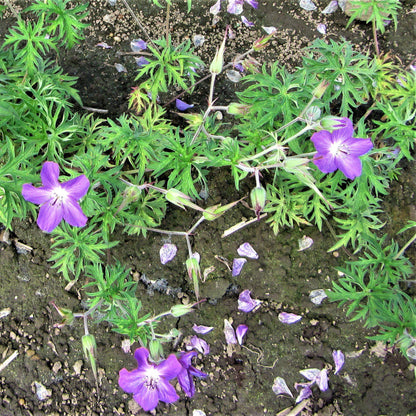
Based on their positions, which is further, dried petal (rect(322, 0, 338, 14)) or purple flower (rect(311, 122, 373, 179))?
dried petal (rect(322, 0, 338, 14))

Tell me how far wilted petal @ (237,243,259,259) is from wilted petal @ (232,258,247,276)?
0.04m

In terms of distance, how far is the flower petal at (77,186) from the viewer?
175 cm

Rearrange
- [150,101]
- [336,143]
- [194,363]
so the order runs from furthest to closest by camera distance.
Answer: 1. [150,101]
2. [194,363]
3. [336,143]

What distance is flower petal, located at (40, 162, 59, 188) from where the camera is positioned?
175 cm

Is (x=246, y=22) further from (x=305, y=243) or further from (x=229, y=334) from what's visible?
(x=229, y=334)

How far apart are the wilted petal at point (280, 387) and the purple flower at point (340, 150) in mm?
1348

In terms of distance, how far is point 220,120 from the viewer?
2.79 meters

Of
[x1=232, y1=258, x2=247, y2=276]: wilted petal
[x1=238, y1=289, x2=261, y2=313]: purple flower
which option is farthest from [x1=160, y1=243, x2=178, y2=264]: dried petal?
[x1=238, y1=289, x2=261, y2=313]: purple flower

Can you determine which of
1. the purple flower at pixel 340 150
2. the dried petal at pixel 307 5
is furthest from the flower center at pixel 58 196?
the dried petal at pixel 307 5

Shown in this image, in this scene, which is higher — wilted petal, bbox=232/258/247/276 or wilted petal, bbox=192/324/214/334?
wilted petal, bbox=232/258/247/276

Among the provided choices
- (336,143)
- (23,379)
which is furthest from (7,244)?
(336,143)

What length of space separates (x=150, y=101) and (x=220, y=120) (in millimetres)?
471

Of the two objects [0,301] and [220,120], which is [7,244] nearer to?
[0,301]

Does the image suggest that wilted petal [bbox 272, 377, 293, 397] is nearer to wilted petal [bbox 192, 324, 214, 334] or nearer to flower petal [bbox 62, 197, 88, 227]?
wilted petal [bbox 192, 324, 214, 334]
